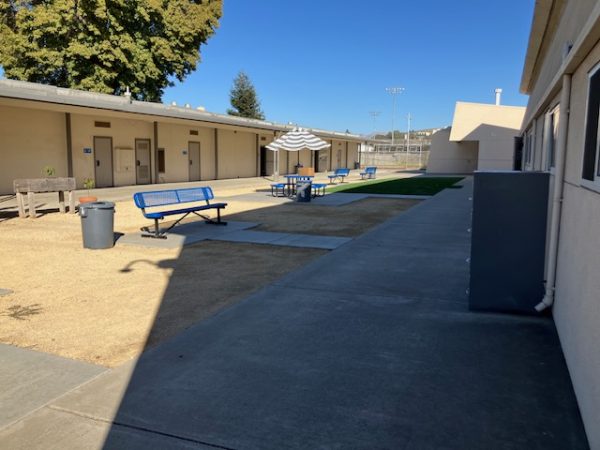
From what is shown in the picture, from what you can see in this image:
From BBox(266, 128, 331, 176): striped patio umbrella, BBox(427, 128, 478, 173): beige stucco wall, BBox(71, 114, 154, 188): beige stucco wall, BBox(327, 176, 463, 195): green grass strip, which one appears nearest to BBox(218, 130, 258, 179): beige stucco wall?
BBox(71, 114, 154, 188): beige stucco wall

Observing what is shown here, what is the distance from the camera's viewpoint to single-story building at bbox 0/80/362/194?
63.7 ft

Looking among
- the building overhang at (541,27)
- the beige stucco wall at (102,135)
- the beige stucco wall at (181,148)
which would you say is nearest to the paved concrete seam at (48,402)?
the building overhang at (541,27)

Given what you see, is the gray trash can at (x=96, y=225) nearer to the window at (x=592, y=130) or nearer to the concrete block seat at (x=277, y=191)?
the window at (x=592, y=130)

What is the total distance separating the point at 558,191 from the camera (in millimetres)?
5094

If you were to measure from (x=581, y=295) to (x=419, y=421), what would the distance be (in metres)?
1.46

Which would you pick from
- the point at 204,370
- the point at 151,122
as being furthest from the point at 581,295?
the point at 151,122

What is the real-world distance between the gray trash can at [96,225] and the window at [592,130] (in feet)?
25.4

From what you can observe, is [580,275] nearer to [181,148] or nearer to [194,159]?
[181,148]

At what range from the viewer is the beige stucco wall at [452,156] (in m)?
49.0

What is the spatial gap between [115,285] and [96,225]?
2.77 meters

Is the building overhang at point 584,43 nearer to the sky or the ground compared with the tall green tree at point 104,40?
nearer to the ground

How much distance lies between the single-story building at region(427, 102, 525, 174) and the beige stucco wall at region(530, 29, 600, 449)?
127 ft

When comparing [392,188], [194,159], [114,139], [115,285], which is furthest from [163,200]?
[194,159]

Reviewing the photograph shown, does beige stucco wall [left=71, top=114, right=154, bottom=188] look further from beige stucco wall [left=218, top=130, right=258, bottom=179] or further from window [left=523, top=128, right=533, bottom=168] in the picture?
window [left=523, top=128, right=533, bottom=168]
